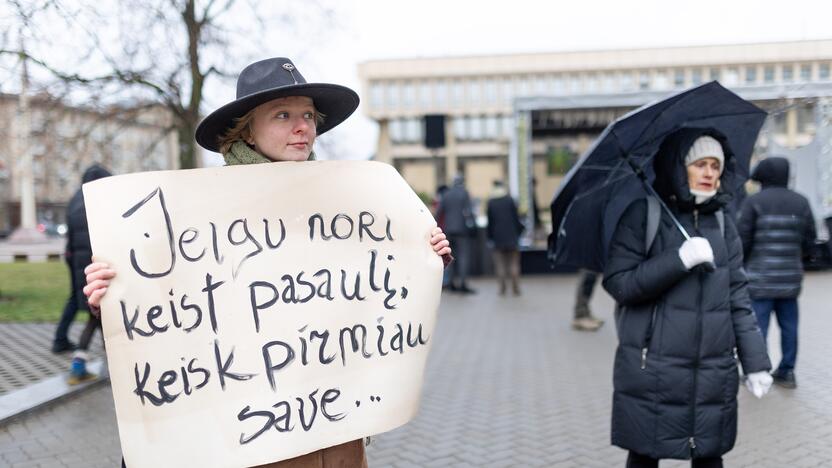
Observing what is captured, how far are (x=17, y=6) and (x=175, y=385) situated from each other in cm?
467

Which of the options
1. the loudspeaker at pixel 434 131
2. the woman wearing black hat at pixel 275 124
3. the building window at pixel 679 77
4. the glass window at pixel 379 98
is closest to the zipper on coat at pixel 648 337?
the woman wearing black hat at pixel 275 124

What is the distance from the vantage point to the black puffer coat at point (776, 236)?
5723mm

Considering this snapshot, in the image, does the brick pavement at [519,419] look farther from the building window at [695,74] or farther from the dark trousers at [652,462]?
the building window at [695,74]

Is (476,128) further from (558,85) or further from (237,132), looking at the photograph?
(237,132)

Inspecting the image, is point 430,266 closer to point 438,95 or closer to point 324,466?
point 324,466

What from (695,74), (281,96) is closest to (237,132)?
(281,96)

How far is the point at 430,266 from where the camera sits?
2295 mm

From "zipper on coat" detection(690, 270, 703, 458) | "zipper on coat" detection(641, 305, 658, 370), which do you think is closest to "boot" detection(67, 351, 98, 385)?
"zipper on coat" detection(641, 305, 658, 370)

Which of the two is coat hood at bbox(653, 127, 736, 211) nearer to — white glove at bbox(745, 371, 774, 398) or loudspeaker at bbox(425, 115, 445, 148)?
white glove at bbox(745, 371, 774, 398)

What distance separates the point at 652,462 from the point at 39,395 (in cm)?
482

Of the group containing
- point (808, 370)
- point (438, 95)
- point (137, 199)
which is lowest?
point (808, 370)

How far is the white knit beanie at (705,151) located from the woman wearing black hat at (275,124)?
1.51 meters

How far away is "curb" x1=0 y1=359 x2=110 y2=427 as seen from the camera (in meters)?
5.21

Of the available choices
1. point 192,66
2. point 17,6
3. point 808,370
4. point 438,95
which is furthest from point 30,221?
point 438,95
